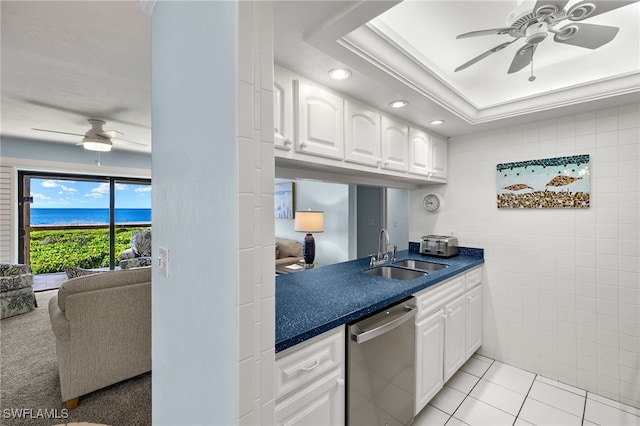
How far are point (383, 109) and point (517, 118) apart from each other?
3.86ft

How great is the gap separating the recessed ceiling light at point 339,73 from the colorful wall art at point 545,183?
6.10 ft

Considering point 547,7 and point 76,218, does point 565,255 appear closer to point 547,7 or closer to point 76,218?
point 547,7

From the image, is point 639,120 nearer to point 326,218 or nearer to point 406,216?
point 406,216

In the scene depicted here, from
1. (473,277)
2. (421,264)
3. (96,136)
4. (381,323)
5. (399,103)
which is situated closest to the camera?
(381,323)

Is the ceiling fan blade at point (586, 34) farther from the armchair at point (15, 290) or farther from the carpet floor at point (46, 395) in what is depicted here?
the armchair at point (15, 290)

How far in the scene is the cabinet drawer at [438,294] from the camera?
182cm

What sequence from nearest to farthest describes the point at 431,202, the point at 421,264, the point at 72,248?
the point at 421,264
the point at 431,202
the point at 72,248

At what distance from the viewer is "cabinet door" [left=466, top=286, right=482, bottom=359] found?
2.48 m

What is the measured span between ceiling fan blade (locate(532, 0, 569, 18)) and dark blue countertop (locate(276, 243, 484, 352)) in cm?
144

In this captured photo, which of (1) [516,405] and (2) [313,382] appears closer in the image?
(2) [313,382]

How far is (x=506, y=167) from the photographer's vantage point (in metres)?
2.62

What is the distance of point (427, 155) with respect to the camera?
2684 mm

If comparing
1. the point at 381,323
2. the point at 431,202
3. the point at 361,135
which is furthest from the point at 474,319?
the point at 361,135

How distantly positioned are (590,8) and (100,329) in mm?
3310
